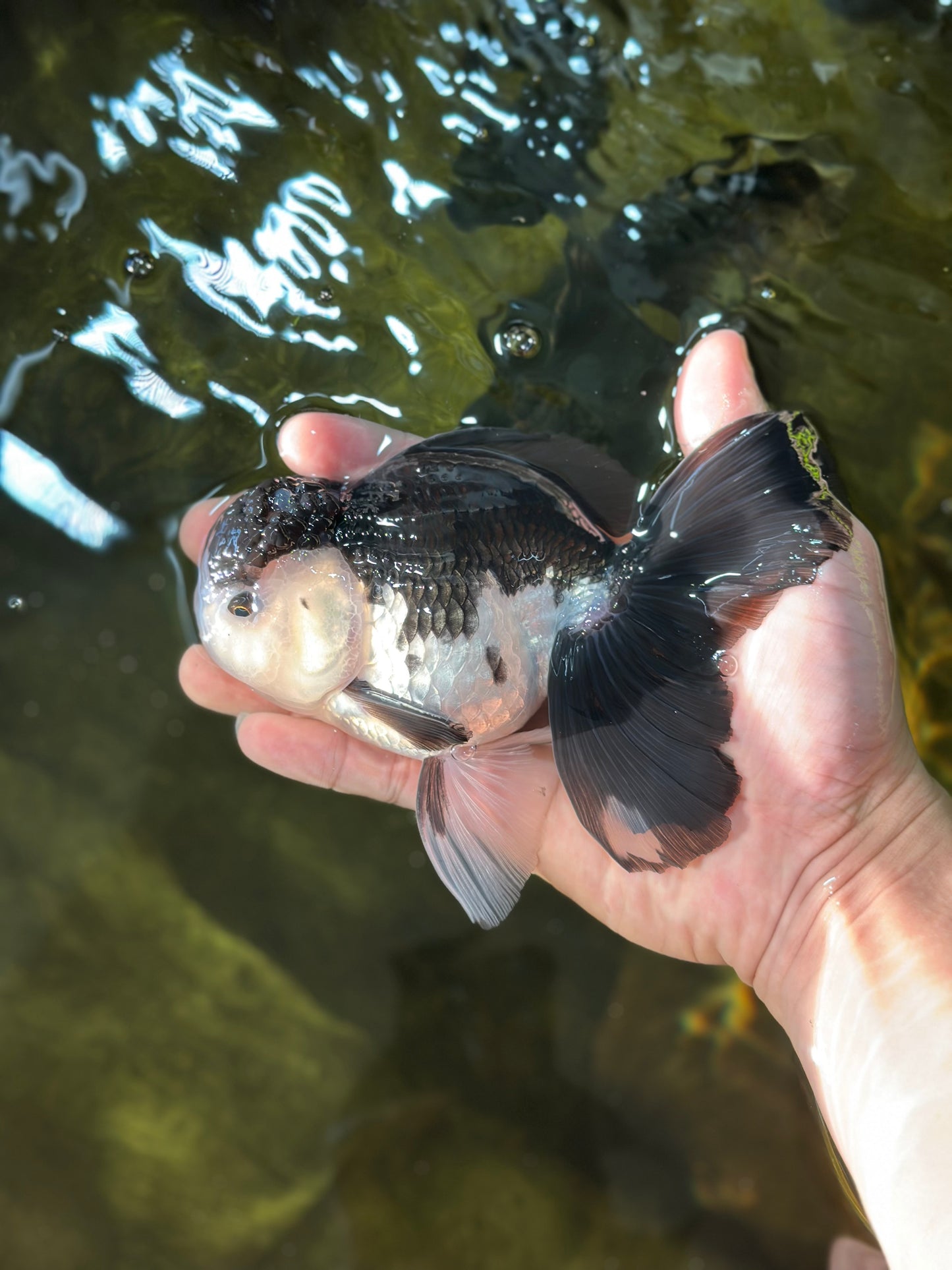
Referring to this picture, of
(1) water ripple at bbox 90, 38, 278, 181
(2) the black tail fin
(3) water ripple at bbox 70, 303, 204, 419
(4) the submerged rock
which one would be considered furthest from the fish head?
(4) the submerged rock

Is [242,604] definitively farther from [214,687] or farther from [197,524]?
[197,524]

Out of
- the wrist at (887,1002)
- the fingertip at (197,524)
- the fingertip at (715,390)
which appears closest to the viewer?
the wrist at (887,1002)

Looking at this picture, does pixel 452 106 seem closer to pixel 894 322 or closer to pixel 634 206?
pixel 634 206

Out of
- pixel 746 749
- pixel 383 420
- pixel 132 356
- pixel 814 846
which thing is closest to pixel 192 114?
pixel 132 356

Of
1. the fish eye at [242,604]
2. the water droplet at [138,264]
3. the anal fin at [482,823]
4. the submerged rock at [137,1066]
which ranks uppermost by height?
the water droplet at [138,264]

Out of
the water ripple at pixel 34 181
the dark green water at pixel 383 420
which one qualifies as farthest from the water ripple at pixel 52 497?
the water ripple at pixel 34 181

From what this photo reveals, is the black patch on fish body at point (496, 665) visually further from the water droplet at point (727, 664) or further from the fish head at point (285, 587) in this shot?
the water droplet at point (727, 664)

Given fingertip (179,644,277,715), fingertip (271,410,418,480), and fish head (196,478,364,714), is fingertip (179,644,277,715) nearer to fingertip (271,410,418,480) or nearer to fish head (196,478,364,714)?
fish head (196,478,364,714)

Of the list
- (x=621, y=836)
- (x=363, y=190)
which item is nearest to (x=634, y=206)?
(x=363, y=190)
